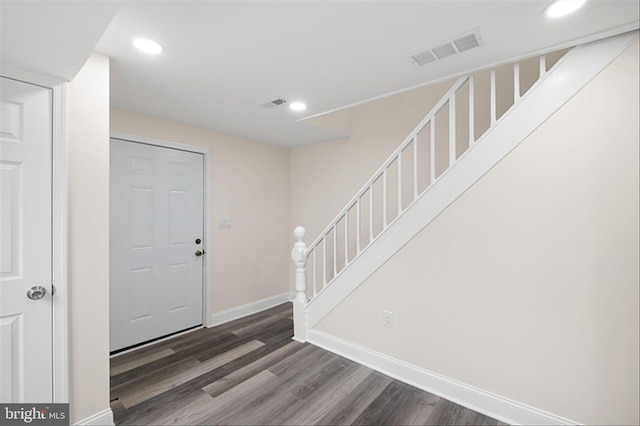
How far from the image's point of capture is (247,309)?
12.1 ft

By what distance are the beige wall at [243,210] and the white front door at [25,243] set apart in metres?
1.36

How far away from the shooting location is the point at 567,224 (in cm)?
165

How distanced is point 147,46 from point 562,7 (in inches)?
83.8

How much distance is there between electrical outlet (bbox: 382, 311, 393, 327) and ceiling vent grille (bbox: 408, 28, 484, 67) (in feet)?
6.13

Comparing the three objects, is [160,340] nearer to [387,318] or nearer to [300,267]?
[300,267]

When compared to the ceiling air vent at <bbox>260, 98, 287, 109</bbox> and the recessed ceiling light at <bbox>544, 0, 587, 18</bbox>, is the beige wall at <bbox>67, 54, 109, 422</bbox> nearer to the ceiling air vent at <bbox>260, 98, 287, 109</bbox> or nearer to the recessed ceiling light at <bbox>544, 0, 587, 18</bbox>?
the ceiling air vent at <bbox>260, 98, 287, 109</bbox>

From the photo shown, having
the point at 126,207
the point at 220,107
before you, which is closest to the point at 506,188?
the point at 220,107

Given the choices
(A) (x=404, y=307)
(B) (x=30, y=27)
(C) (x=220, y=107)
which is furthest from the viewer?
(C) (x=220, y=107)

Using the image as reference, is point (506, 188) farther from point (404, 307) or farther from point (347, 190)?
point (347, 190)

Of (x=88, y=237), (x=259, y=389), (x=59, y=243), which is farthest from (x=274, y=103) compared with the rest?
(x=259, y=389)

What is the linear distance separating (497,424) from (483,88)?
9.09 feet

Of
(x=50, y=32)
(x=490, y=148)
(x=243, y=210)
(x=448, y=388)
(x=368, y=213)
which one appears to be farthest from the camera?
(x=243, y=210)

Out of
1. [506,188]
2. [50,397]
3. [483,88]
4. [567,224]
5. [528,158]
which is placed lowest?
[50,397]

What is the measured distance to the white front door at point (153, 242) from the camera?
2691 millimetres
